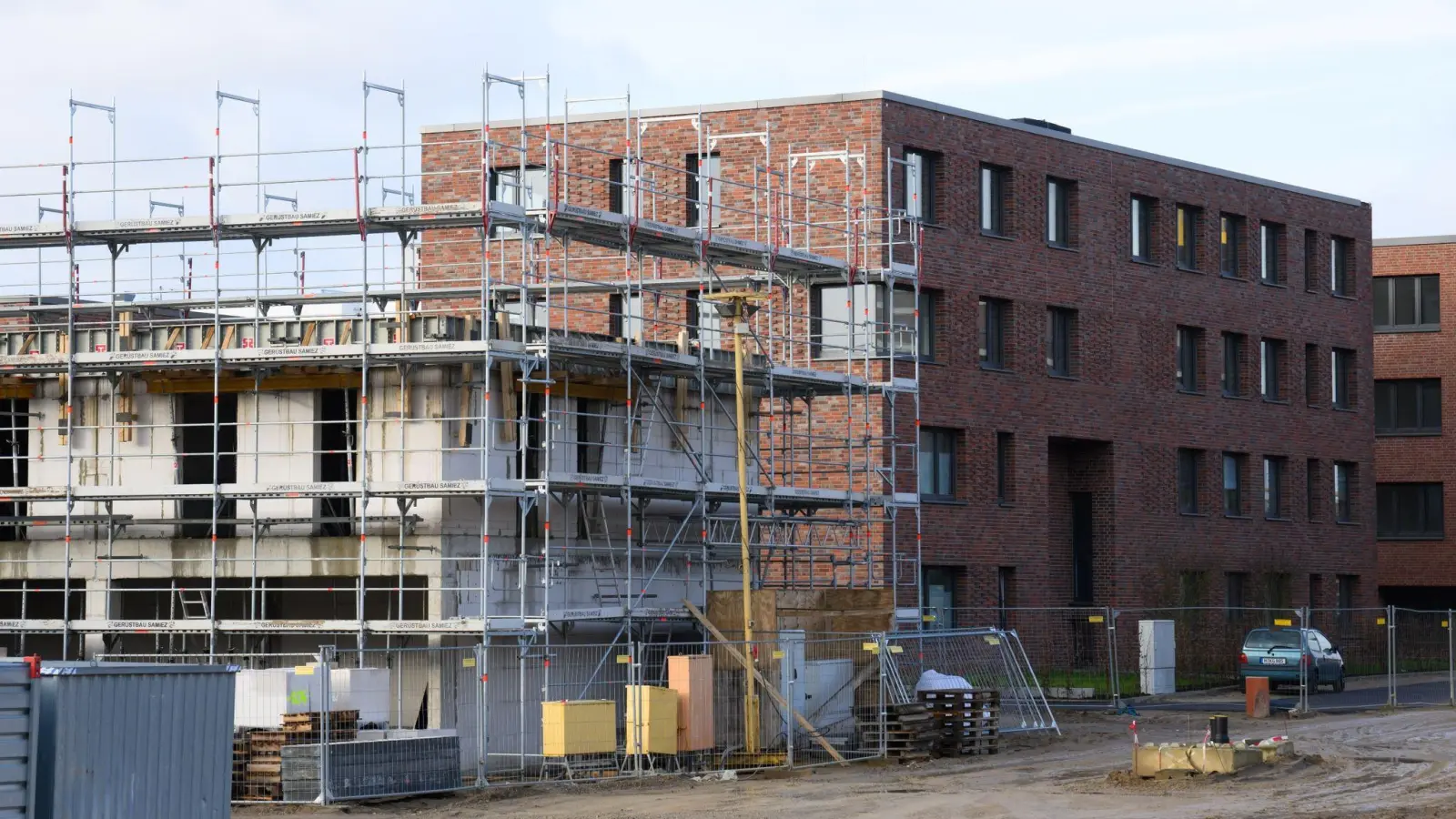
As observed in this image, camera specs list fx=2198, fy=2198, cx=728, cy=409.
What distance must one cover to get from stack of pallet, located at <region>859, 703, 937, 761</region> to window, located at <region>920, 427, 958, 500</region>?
47.0ft

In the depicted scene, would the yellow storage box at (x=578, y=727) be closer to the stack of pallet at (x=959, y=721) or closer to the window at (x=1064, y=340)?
the stack of pallet at (x=959, y=721)

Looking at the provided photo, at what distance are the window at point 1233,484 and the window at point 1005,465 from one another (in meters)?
8.63

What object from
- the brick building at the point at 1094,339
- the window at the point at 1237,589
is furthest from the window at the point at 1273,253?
the window at the point at 1237,589

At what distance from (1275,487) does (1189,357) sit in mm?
5179

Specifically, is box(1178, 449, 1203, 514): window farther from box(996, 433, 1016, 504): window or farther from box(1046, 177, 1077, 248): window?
box(996, 433, 1016, 504): window

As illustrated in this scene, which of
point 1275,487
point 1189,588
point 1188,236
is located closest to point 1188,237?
point 1188,236

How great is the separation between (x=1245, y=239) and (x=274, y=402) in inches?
1152

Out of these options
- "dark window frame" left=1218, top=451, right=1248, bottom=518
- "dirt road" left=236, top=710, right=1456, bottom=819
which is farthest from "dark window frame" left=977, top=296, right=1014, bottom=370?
"dirt road" left=236, top=710, right=1456, bottom=819

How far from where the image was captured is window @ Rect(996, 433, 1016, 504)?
45031 mm

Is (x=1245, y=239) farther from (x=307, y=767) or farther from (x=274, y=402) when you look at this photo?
(x=307, y=767)

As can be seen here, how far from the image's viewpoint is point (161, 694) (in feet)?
63.1

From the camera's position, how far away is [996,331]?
45.2 metres

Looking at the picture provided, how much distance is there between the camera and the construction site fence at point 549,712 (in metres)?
24.3

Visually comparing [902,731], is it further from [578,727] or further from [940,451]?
[940,451]
